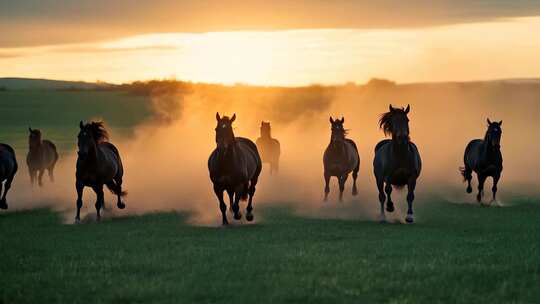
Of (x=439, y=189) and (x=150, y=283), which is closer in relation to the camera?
(x=150, y=283)

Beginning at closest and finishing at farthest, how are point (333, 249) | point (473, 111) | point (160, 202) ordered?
point (333, 249), point (160, 202), point (473, 111)

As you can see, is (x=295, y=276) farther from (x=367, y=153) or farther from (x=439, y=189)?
(x=367, y=153)

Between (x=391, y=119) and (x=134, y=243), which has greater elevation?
(x=391, y=119)

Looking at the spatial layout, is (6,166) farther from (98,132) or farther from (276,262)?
(276,262)

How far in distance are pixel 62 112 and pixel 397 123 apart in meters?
123

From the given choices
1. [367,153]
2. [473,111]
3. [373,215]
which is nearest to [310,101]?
[473,111]

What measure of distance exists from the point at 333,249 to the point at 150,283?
5413 millimetres

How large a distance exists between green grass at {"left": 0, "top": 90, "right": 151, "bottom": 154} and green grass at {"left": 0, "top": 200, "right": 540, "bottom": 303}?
7338 cm

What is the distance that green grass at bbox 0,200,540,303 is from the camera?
14.2m

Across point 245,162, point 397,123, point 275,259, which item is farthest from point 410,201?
point 275,259

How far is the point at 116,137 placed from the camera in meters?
98.8

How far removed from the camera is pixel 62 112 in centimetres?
14212

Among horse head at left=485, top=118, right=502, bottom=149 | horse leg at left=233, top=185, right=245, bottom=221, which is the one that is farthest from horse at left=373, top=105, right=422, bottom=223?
horse head at left=485, top=118, right=502, bottom=149

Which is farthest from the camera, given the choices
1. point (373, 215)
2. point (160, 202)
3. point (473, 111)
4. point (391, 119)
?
point (473, 111)
